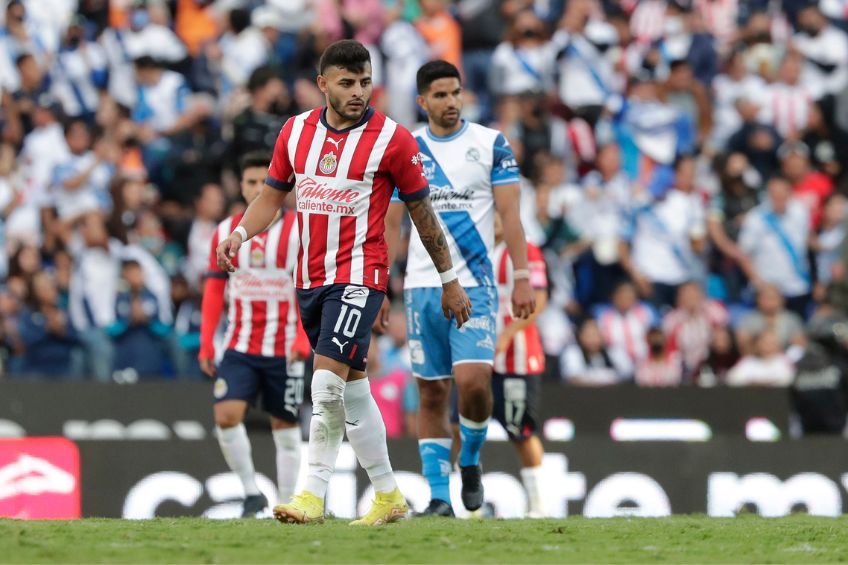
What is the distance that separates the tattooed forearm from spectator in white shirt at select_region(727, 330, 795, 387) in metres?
8.58

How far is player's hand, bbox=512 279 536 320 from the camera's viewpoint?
9.50m

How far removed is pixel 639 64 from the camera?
19.8 meters

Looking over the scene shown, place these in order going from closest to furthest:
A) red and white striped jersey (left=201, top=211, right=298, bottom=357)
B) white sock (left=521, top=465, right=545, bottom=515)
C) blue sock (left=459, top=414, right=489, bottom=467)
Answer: blue sock (left=459, top=414, right=489, bottom=467) < red and white striped jersey (left=201, top=211, right=298, bottom=357) < white sock (left=521, top=465, right=545, bottom=515)

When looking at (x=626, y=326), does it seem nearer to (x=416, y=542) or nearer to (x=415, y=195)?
(x=415, y=195)

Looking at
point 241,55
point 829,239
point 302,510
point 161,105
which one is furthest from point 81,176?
point 302,510

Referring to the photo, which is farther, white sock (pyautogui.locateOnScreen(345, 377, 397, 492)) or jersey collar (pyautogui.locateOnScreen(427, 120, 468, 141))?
jersey collar (pyautogui.locateOnScreen(427, 120, 468, 141))

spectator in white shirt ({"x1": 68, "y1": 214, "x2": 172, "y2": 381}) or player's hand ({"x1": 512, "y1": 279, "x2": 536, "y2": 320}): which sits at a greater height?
spectator in white shirt ({"x1": 68, "y1": 214, "x2": 172, "y2": 381})

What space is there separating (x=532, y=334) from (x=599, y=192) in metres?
5.71

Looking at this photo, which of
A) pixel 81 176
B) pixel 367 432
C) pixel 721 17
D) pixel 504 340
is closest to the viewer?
pixel 367 432

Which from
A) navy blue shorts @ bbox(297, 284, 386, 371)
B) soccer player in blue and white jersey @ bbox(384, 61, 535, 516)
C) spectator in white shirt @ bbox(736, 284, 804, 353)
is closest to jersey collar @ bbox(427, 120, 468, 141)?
soccer player in blue and white jersey @ bbox(384, 61, 535, 516)

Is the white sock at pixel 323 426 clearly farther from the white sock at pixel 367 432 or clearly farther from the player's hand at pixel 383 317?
the player's hand at pixel 383 317

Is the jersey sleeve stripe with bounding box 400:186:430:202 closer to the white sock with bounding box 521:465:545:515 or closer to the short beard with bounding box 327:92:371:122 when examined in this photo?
the short beard with bounding box 327:92:371:122

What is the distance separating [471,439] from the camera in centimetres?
987

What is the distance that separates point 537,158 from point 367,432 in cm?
956
